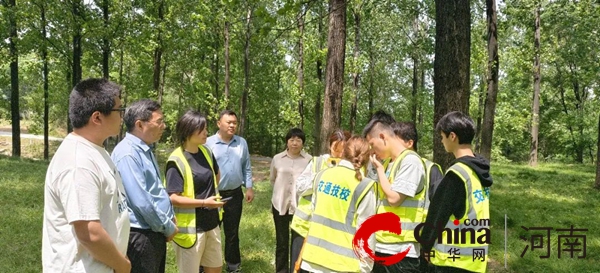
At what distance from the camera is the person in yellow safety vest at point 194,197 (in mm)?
3754

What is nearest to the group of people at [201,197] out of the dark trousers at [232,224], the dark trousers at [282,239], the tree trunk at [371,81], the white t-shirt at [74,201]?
the white t-shirt at [74,201]

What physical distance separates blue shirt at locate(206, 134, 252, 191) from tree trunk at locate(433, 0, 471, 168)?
2.53 metres

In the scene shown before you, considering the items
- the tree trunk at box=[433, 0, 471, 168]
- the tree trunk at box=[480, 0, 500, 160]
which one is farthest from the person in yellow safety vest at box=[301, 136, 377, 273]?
the tree trunk at box=[480, 0, 500, 160]

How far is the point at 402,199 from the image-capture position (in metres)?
3.15

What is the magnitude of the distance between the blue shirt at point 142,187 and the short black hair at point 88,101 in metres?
0.82

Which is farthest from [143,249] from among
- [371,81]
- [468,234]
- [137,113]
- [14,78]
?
[371,81]

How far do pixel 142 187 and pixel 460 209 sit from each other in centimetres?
222

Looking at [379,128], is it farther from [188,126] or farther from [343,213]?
[188,126]

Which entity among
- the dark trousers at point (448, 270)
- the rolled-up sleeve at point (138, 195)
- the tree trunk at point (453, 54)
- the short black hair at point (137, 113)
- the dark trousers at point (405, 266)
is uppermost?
the tree trunk at point (453, 54)

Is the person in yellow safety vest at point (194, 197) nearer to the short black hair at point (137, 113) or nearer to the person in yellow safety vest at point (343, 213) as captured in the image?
the short black hair at point (137, 113)

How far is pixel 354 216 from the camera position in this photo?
2941mm

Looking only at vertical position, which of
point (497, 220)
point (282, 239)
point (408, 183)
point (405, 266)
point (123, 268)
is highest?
point (408, 183)

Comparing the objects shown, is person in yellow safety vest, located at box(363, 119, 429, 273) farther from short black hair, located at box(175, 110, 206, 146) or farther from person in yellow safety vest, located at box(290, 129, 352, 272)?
short black hair, located at box(175, 110, 206, 146)

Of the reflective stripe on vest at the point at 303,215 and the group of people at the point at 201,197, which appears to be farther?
the reflective stripe on vest at the point at 303,215
